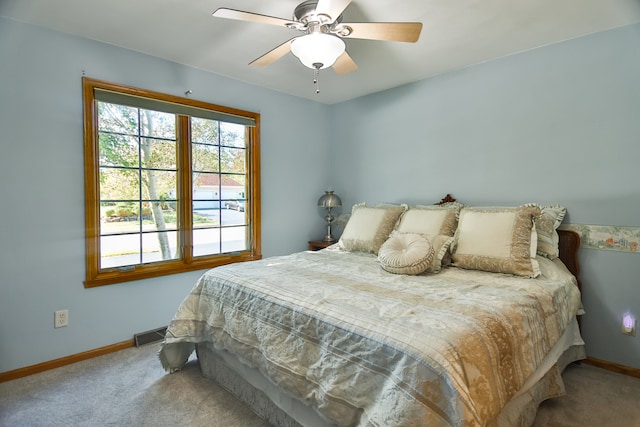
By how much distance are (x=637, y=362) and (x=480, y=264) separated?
1295 millimetres

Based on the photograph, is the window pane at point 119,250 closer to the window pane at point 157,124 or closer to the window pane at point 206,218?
the window pane at point 206,218

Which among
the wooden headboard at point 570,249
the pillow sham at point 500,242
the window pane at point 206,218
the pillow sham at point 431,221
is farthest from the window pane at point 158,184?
the wooden headboard at point 570,249

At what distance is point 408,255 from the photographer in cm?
216

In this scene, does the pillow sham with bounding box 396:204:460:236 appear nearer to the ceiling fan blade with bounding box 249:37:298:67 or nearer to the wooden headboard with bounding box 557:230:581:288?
the wooden headboard with bounding box 557:230:581:288

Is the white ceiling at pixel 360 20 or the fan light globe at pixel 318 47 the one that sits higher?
the white ceiling at pixel 360 20

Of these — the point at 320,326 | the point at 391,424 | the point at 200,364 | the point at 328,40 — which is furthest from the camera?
the point at 200,364

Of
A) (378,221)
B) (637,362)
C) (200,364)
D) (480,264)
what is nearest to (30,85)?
(200,364)

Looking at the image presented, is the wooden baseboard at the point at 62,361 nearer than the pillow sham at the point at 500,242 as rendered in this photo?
No

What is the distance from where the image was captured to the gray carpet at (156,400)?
1.79m

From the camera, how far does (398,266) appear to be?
215 cm

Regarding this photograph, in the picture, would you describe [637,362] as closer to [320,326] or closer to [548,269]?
[548,269]

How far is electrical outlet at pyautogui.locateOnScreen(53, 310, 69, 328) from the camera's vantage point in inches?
94.2

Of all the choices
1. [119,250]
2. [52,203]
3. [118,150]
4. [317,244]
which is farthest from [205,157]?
[317,244]

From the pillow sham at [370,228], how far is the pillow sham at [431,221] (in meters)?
0.13
